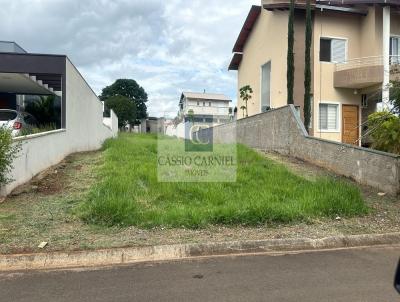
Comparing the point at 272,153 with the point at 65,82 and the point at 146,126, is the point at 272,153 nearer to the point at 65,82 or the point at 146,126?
the point at 65,82

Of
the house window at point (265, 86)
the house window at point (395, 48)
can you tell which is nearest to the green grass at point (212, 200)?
the house window at point (265, 86)

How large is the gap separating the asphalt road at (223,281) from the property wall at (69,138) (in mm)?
3763

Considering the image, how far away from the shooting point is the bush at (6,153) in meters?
7.24

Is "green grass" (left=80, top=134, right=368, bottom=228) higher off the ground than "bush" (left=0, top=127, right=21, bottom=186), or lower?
lower

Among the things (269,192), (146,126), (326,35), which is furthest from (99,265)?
(146,126)

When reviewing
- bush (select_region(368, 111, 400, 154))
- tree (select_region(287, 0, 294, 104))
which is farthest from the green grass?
tree (select_region(287, 0, 294, 104))

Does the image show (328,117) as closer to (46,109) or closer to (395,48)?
(395,48)

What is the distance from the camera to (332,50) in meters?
20.8

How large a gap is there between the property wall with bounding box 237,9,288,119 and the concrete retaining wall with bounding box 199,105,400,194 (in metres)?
2.71

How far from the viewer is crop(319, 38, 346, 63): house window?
20781 millimetres

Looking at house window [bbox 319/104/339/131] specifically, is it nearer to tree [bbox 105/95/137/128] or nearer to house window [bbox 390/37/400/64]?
house window [bbox 390/37/400/64]

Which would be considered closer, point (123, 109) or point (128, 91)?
point (123, 109)

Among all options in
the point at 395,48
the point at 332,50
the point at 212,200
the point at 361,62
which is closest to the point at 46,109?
the point at 212,200

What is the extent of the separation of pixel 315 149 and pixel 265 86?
11.8 metres
